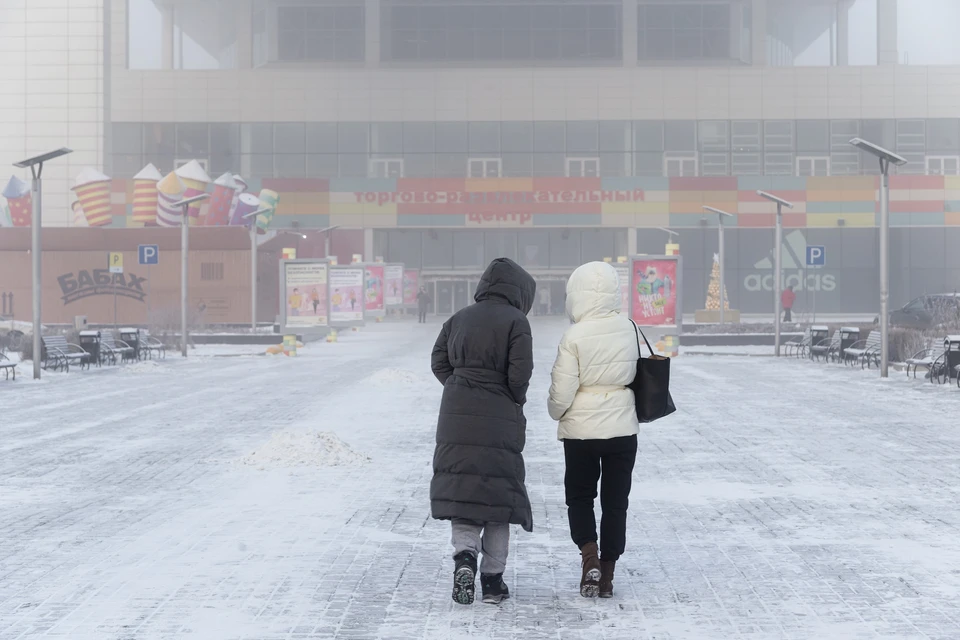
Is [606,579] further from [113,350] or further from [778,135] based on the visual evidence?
[778,135]

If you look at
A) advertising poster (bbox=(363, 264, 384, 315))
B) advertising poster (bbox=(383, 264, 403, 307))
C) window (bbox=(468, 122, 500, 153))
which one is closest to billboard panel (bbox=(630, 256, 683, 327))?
advertising poster (bbox=(363, 264, 384, 315))

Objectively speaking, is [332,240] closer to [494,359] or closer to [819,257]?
[819,257]

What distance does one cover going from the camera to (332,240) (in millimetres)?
70125

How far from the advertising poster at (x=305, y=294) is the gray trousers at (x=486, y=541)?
30.6 m

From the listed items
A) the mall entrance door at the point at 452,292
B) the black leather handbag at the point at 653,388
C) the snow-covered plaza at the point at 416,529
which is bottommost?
the snow-covered plaza at the point at 416,529

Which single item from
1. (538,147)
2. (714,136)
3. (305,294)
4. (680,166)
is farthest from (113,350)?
(714,136)

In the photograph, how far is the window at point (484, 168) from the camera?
6925 cm

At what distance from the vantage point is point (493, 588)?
261 inches

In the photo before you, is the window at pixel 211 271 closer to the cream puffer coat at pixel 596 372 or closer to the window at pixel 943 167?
the window at pixel 943 167

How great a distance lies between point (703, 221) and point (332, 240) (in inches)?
775

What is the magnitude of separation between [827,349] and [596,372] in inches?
982

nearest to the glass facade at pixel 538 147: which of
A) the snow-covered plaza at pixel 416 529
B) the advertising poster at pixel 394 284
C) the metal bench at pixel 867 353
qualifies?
the advertising poster at pixel 394 284

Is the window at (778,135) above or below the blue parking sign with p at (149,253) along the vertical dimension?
above

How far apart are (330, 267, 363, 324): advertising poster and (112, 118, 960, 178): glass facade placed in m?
26.9
